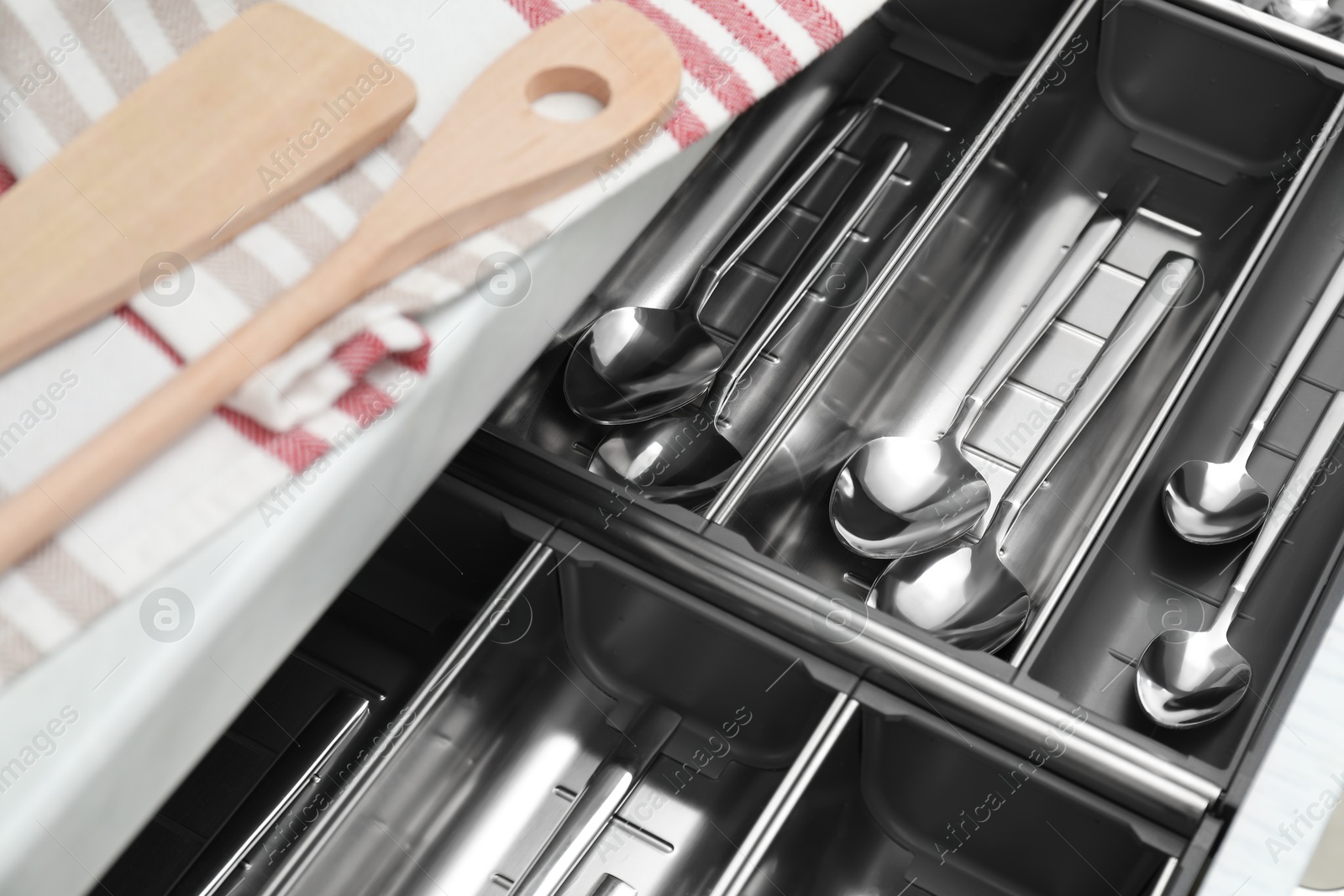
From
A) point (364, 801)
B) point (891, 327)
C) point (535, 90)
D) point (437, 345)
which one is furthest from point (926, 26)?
point (364, 801)

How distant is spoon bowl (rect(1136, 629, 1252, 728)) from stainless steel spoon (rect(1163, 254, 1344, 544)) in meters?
0.11

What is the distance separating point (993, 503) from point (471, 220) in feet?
1.99

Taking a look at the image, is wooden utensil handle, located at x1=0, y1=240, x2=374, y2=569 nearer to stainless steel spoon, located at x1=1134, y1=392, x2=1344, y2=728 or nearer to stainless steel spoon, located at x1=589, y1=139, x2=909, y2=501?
stainless steel spoon, located at x1=589, y1=139, x2=909, y2=501

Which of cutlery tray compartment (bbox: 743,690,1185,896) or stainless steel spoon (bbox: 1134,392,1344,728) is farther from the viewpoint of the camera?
stainless steel spoon (bbox: 1134,392,1344,728)

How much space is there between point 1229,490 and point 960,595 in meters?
0.25

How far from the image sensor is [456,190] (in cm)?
68

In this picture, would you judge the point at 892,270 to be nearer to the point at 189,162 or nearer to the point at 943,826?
the point at 943,826

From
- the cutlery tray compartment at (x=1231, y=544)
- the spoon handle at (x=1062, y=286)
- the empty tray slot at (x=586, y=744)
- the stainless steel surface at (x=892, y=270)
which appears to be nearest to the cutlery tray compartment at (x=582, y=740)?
the empty tray slot at (x=586, y=744)

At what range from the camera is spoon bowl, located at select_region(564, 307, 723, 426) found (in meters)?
1.07

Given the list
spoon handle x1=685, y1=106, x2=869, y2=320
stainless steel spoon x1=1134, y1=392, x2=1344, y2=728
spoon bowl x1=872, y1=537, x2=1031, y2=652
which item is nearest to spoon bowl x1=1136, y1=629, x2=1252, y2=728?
stainless steel spoon x1=1134, y1=392, x2=1344, y2=728

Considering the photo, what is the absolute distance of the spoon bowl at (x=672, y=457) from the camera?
1.05 metres

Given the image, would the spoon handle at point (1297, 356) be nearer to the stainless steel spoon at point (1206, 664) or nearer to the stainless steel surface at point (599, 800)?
the stainless steel spoon at point (1206, 664)

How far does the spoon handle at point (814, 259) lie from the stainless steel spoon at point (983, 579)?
22 cm

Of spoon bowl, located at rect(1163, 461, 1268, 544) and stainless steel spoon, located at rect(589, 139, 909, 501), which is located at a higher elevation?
spoon bowl, located at rect(1163, 461, 1268, 544)
